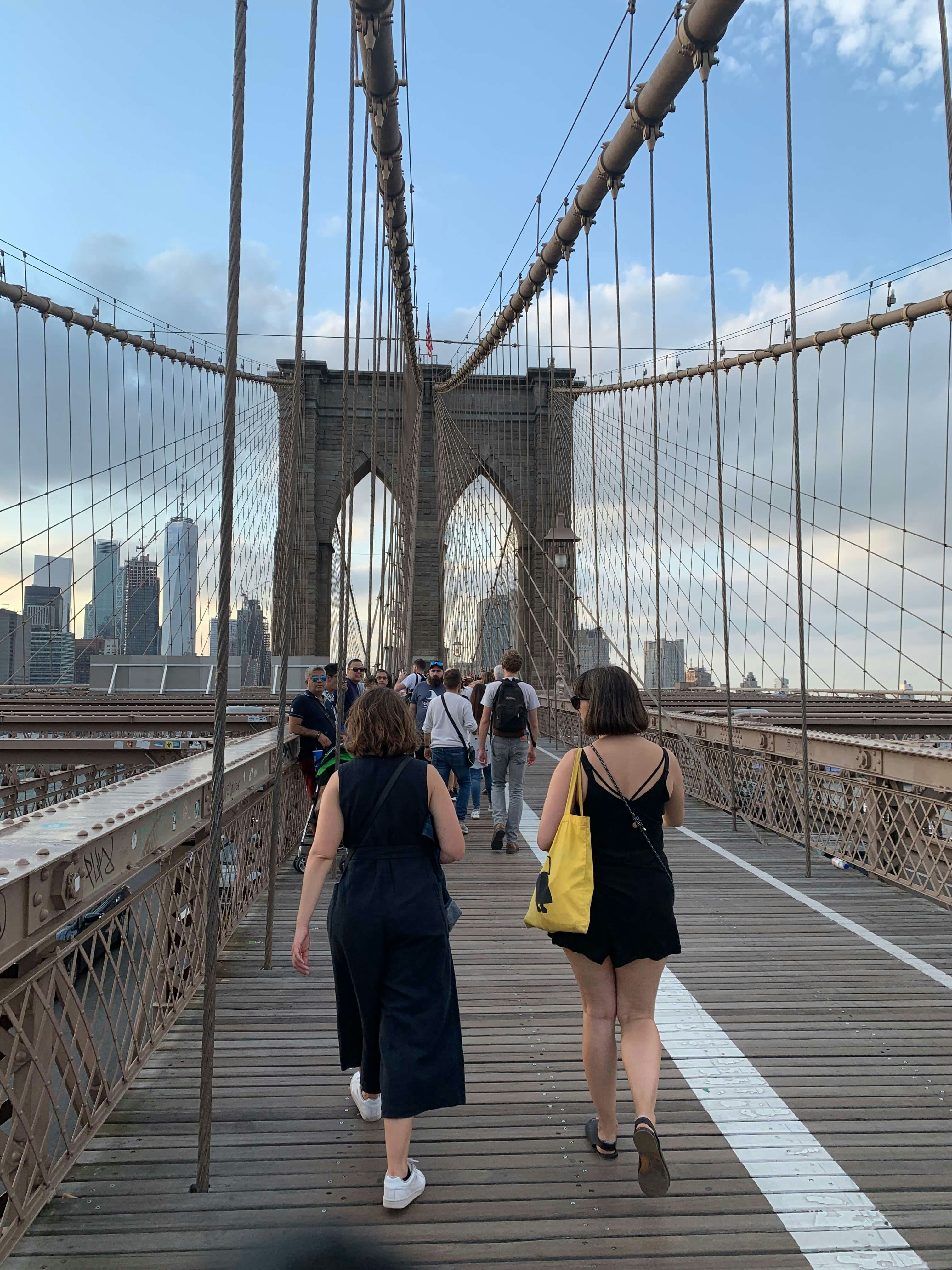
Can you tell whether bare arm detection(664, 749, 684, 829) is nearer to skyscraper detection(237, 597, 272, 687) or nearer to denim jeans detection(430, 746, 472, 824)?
denim jeans detection(430, 746, 472, 824)

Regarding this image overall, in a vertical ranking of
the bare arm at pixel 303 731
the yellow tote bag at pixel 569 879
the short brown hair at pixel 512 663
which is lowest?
the yellow tote bag at pixel 569 879

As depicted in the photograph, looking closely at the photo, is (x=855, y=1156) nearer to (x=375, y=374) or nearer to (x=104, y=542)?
(x=375, y=374)

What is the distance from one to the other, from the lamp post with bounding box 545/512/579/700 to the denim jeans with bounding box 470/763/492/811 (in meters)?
2.72

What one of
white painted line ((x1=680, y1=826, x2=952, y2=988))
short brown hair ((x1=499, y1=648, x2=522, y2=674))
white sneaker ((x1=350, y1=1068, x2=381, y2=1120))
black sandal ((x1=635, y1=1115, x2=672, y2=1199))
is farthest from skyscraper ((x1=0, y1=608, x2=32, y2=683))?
black sandal ((x1=635, y1=1115, x2=672, y2=1199))

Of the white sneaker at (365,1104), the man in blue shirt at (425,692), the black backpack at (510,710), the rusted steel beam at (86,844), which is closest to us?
the rusted steel beam at (86,844)

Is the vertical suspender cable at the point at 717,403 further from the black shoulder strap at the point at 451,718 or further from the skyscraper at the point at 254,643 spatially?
the skyscraper at the point at 254,643

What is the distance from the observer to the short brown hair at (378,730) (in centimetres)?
195

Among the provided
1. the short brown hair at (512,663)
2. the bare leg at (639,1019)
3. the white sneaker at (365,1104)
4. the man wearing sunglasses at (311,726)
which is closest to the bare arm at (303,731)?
the man wearing sunglasses at (311,726)

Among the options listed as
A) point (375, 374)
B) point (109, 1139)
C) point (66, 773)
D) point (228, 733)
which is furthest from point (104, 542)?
point (109, 1139)

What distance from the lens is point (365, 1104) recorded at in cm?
222

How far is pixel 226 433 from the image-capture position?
1.91m

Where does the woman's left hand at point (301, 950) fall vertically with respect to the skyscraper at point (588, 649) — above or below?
below

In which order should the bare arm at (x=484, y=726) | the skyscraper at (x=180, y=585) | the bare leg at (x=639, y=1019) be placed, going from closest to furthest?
the bare leg at (x=639, y=1019)
the bare arm at (x=484, y=726)
the skyscraper at (x=180, y=585)

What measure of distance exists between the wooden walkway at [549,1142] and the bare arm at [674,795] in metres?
0.76
